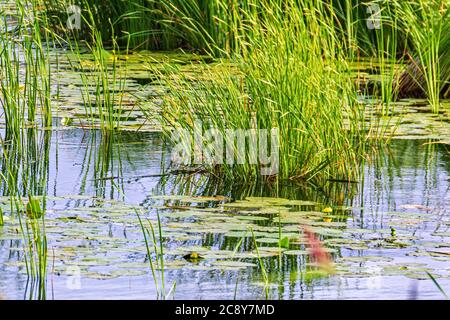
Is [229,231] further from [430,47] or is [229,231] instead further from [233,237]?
[430,47]

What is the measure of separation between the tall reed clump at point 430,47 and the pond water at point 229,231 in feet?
5.18

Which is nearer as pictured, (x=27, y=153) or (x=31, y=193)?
(x=31, y=193)

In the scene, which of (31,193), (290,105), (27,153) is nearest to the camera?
(31,193)

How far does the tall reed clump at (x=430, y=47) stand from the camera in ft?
30.5

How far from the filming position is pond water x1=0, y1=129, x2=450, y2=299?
488 cm

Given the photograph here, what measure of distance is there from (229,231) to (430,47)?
172 inches

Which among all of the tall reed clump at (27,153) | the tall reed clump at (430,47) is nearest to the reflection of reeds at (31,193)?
the tall reed clump at (27,153)

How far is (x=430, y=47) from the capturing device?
9.49 metres

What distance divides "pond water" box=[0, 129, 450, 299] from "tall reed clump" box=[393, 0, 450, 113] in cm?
158

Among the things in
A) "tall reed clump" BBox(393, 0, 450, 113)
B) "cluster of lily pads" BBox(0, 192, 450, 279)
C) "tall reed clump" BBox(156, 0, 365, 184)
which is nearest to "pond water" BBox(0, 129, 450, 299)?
"cluster of lily pads" BBox(0, 192, 450, 279)

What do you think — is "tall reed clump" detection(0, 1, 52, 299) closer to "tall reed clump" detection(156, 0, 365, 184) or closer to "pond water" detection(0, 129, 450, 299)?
"pond water" detection(0, 129, 450, 299)

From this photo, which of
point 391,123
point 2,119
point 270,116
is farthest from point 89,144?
point 391,123

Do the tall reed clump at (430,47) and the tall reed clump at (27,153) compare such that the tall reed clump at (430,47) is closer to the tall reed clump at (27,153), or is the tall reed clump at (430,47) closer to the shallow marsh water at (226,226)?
the shallow marsh water at (226,226)

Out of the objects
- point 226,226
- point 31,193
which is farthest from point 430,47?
point 226,226
